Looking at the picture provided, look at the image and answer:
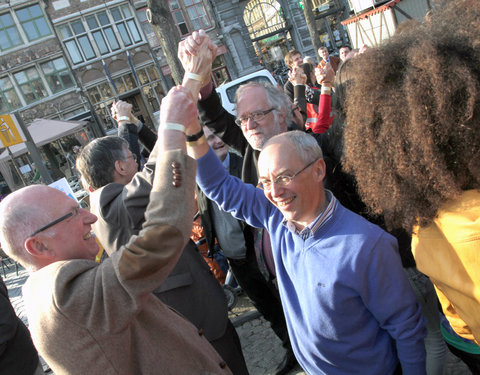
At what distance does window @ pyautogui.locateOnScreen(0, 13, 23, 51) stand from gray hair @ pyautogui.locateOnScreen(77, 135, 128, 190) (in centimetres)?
2531

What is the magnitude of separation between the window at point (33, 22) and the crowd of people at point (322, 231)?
25580mm

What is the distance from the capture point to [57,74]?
74.2 feet

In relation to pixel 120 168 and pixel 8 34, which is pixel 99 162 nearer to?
pixel 120 168

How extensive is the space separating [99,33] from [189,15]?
20.2 feet

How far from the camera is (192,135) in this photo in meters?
1.69

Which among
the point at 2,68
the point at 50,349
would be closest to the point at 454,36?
the point at 50,349

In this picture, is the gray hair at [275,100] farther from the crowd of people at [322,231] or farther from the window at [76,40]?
the window at [76,40]

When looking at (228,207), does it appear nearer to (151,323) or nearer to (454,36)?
(151,323)

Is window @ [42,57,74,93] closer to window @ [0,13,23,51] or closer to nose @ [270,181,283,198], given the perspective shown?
window @ [0,13,23,51]

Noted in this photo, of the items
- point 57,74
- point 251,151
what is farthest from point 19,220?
point 57,74

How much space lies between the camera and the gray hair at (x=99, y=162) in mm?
2059

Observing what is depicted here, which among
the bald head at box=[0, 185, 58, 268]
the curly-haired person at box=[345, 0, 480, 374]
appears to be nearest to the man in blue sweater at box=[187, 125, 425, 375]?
the curly-haired person at box=[345, 0, 480, 374]

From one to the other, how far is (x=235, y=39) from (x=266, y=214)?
24677 mm

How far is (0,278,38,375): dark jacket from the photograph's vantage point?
6.98ft
